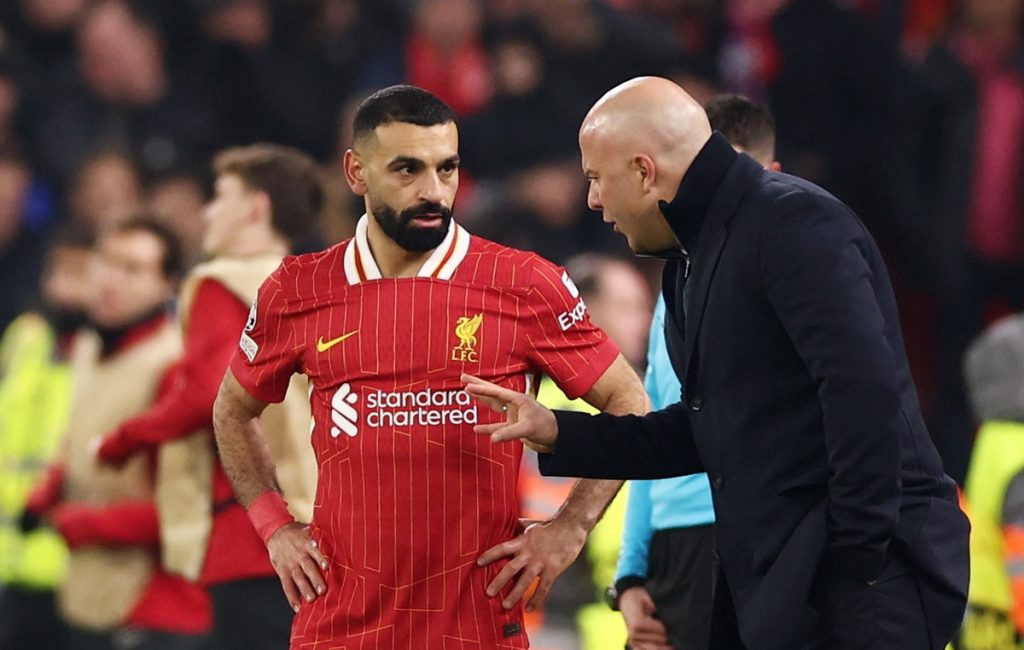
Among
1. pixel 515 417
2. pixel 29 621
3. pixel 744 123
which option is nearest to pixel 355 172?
pixel 515 417

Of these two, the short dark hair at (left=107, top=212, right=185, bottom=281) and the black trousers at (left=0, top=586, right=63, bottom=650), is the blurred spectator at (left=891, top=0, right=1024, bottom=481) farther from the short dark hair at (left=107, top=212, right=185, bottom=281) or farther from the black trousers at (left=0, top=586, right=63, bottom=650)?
the black trousers at (left=0, top=586, right=63, bottom=650)

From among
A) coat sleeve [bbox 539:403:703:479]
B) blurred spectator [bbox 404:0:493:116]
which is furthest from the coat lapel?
blurred spectator [bbox 404:0:493:116]

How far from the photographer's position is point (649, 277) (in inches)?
348

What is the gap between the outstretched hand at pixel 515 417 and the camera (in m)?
3.67

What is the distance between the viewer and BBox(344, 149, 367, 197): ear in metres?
4.11

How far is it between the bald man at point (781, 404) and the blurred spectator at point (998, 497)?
2.22 metres

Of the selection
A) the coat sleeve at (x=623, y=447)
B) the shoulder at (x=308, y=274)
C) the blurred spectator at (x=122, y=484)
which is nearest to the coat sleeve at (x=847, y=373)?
the coat sleeve at (x=623, y=447)

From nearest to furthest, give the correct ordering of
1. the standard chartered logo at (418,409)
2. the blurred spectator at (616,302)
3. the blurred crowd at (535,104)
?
the standard chartered logo at (418,409) < the blurred spectator at (616,302) < the blurred crowd at (535,104)

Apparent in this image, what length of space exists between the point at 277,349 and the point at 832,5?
5.20 metres

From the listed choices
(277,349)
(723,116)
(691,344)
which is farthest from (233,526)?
(691,344)

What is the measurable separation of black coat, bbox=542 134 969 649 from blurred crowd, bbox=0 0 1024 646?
332 centimetres

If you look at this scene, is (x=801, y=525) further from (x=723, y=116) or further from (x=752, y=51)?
(x=752, y=51)

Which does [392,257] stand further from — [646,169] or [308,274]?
[646,169]

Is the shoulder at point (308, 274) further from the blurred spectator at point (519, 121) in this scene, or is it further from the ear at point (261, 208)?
the blurred spectator at point (519, 121)
